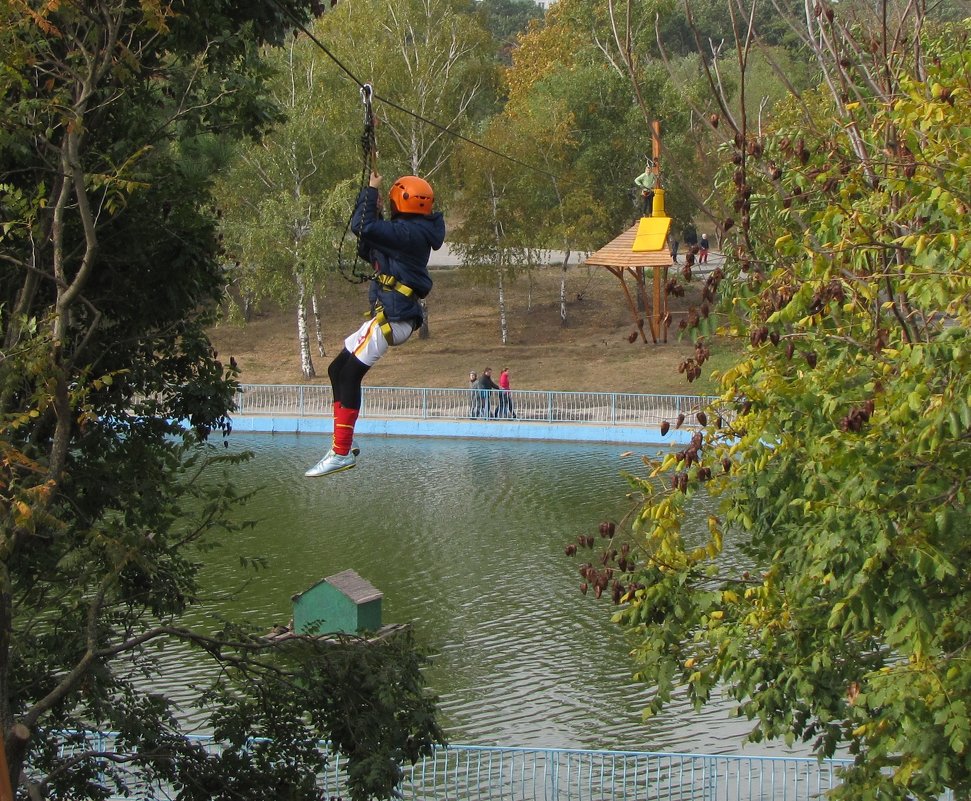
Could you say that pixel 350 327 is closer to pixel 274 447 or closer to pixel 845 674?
pixel 274 447

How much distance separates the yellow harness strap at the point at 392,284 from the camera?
794 cm

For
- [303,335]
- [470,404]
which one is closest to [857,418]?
[470,404]

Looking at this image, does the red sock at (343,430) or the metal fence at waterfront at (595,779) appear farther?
the metal fence at waterfront at (595,779)

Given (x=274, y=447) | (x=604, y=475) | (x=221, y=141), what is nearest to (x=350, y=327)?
(x=274, y=447)

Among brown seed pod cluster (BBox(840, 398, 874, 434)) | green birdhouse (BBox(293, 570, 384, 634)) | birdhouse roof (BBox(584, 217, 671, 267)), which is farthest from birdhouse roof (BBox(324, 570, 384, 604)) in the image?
birdhouse roof (BBox(584, 217, 671, 267))

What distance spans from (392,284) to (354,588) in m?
8.35

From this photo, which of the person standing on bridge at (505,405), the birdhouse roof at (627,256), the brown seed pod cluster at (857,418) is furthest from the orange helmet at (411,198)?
the birdhouse roof at (627,256)

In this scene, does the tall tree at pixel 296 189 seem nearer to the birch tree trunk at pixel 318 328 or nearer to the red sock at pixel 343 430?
the birch tree trunk at pixel 318 328

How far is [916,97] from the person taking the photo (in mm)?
7098

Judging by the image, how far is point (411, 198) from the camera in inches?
312

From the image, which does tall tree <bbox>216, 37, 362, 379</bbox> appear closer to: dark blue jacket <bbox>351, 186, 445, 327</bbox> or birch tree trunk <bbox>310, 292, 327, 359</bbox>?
birch tree trunk <bbox>310, 292, 327, 359</bbox>

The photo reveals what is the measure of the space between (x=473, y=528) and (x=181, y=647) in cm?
709

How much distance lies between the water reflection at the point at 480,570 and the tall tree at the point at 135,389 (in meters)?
1.96

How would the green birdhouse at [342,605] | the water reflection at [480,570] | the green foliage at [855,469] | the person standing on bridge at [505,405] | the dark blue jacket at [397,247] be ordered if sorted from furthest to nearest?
1. the person standing on bridge at [505,405]
2. the green birdhouse at [342,605]
3. the water reflection at [480,570]
4. the dark blue jacket at [397,247]
5. the green foliage at [855,469]
